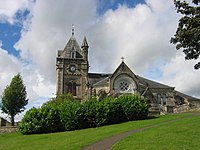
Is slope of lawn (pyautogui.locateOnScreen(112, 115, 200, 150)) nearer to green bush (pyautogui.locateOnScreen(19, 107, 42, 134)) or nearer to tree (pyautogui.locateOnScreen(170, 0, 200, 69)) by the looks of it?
tree (pyautogui.locateOnScreen(170, 0, 200, 69))

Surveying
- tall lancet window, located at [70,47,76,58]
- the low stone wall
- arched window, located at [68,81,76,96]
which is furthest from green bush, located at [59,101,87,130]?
tall lancet window, located at [70,47,76,58]

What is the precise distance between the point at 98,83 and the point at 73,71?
11.2 m

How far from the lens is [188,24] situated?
19.4 m

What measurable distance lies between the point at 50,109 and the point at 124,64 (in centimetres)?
2659

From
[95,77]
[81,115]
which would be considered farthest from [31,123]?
[95,77]

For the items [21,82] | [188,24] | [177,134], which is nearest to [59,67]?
[21,82]

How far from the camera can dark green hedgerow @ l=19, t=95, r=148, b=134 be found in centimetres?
3916

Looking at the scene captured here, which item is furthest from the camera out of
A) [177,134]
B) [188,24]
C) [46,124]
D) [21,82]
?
[21,82]

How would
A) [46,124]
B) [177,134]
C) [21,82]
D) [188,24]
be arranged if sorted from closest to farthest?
[188,24] < [177,134] < [46,124] < [21,82]

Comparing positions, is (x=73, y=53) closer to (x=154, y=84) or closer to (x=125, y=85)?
(x=125, y=85)

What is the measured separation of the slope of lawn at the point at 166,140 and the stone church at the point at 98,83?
36.4m

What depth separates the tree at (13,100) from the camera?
59.7m

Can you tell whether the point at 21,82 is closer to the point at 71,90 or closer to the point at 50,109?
the point at 71,90

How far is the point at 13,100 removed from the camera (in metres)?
59.8
